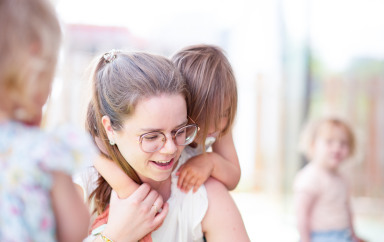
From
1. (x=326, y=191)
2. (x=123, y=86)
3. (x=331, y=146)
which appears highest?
(x=123, y=86)

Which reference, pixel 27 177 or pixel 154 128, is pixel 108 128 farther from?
pixel 27 177

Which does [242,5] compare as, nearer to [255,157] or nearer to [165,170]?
[255,157]

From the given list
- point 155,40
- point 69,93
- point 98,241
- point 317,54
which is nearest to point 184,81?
point 98,241

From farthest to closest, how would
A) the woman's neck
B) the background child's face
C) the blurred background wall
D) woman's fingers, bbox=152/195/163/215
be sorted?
the blurred background wall < the background child's face < the woman's neck < woman's fingers, bbox=152/195/163/215

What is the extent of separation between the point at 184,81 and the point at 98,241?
1.75 feet

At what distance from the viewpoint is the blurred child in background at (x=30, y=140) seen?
0.94m

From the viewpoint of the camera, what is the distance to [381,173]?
4.77m

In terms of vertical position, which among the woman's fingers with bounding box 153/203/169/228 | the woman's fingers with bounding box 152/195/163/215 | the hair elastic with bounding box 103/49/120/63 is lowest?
the woman's fingers with bounding box 153/203/169/228

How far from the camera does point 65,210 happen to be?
1.00 metres

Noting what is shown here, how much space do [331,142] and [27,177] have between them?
2541 millimetres

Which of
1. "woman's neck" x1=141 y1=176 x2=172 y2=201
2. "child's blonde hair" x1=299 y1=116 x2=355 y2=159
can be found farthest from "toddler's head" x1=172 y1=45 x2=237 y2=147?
"child's blonde hair" x1=299 y1=116 x2=355 y2=159

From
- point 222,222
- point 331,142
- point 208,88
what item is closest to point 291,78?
point 331,142

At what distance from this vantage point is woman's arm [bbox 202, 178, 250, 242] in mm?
1426

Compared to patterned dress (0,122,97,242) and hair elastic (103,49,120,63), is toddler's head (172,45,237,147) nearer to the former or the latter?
hair elastic (103,49,120,63)
